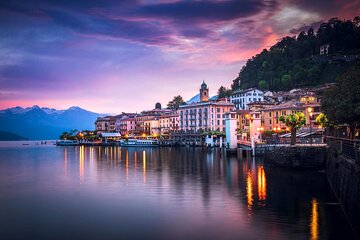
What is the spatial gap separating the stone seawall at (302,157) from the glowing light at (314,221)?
17495 mm

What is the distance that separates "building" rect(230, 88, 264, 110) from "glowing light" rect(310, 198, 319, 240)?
111515mm

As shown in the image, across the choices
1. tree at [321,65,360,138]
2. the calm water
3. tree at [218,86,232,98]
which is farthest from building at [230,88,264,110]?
tree at [321,65,360,138]

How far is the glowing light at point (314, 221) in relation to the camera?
24.2 metres

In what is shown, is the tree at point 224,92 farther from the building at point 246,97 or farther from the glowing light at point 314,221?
the glowing light at point 314,221

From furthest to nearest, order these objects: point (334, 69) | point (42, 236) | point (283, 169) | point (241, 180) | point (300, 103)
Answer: point (334, 69) → point (300, 103) → point (283, 169) → point (241, 180) → point (42, 236)

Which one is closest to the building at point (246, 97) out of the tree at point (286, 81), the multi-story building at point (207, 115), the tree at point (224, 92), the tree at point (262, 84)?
the multi-story building at point (207, 115)

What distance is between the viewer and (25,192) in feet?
143

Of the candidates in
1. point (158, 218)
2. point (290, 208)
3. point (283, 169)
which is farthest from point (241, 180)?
point (158, 218)

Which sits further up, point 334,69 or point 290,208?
point 334,69

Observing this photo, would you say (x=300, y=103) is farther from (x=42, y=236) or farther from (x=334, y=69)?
(x=42, y=236)

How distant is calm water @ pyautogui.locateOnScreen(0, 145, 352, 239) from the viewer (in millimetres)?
25875

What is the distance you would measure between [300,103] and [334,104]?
6344 centimetres

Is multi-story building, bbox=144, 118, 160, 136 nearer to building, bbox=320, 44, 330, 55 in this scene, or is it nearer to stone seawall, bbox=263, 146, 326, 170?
building, bbox=320, 44, 330, 55

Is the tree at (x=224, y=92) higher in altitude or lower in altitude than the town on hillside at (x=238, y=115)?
higher
